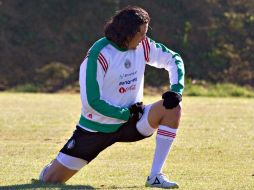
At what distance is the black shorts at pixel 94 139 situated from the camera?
786 cm

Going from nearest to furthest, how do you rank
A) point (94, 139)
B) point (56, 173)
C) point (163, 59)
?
point (94, 139)
point (56, 173)
point (163, 59)

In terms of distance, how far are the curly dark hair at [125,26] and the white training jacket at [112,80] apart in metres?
0.08

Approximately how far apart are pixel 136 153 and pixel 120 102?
3716mm

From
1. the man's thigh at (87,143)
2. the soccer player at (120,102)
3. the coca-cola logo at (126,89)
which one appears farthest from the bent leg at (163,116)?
the man's thigh at (87,143)

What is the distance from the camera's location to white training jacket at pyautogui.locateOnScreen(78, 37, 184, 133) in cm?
752

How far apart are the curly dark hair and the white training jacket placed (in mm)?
81

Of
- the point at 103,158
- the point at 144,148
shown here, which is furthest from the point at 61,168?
the point at 144,148

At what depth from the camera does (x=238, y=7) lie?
37594 millimetres

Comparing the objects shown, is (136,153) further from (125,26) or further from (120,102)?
(125,26)

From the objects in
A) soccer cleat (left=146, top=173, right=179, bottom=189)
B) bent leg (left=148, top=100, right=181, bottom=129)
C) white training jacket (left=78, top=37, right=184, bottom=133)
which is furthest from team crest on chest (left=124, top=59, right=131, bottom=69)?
soccer cleat (left=146, top=173, right=179, bottom=189)

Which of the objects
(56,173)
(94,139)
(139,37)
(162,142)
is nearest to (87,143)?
(94,139)

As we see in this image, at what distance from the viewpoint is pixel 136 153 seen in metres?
11.5

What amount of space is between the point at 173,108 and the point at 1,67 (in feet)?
89.2

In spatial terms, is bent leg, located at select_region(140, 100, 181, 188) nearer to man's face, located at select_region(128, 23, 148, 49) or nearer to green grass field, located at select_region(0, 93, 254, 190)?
green grass field, located at select_region(0, 93, 254, 190)
